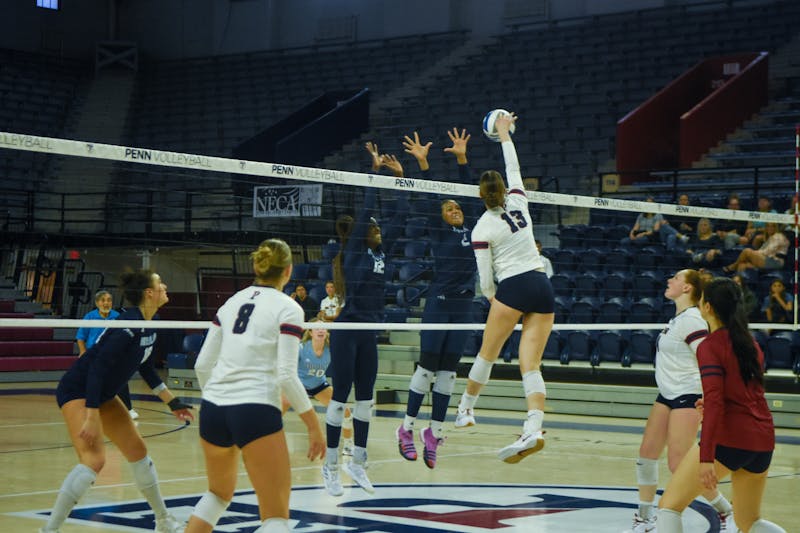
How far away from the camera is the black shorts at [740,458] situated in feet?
17.7

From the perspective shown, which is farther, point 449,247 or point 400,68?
point 400,68

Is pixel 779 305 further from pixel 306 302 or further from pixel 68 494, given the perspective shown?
pixel 68 494

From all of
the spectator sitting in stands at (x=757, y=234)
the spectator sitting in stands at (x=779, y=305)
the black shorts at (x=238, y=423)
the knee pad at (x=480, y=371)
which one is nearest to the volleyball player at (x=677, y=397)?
the knee pad at (x=480, y=371)

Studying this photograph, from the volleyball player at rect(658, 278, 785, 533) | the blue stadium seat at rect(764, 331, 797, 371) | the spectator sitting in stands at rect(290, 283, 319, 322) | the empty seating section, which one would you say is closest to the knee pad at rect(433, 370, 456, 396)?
the volleyball player at rect(658, 278, 785, 533)

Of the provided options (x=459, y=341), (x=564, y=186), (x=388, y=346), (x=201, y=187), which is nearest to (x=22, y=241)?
(x=201, y=187)

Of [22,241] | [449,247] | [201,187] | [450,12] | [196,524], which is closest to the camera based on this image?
[196,524]

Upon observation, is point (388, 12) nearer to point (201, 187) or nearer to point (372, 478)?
point (201, 187)

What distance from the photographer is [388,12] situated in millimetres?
28156

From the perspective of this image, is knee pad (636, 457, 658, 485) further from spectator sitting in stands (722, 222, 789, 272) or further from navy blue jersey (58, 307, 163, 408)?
spectator sitting in stands (722, 222, 789, 272)

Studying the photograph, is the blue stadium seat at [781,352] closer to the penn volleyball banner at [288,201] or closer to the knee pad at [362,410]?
the knee pad at [362,410]

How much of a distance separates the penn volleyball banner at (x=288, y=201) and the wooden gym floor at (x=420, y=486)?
5764 mm

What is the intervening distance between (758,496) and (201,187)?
20.7 metres

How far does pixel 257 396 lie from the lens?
16.5 feet

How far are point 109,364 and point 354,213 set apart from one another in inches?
481
